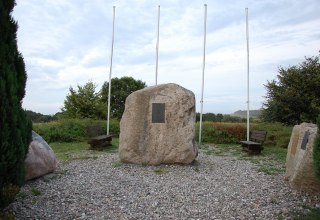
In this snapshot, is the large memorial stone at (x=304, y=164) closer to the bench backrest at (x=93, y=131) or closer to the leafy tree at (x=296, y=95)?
the bench backrest at (x=93, y=131)

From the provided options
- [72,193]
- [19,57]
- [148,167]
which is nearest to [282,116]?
[148,167]

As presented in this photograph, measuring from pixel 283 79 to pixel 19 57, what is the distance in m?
20.0

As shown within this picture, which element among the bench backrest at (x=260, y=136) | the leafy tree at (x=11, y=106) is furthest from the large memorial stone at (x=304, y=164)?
the bench backrest at (x=260, y=136)

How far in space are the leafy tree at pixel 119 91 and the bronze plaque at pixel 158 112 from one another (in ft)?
71.5

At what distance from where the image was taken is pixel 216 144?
1741 centimetres

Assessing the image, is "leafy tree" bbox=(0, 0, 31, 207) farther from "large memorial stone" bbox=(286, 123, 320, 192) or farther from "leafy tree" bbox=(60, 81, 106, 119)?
"leafy tree" bbox=(60, 81, 106, 119)

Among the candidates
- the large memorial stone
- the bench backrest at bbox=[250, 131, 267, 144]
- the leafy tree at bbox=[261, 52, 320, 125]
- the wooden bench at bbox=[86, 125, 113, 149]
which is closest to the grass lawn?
the wooden bench at bbox=[86, 125, 113, 149]

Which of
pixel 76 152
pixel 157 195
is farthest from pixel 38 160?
pixel 76 152

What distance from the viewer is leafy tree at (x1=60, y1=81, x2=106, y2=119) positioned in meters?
25.5

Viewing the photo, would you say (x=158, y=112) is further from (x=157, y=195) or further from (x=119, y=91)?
(x=119, y=91)

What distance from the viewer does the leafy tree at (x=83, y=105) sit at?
25547 millimetres

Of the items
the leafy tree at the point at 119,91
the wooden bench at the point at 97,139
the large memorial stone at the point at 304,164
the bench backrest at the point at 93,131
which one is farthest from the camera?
the leafy tree at the point at 119,91

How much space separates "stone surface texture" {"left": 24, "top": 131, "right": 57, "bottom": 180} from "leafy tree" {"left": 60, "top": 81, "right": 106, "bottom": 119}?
17.0 meters

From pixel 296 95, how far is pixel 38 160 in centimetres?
1736
